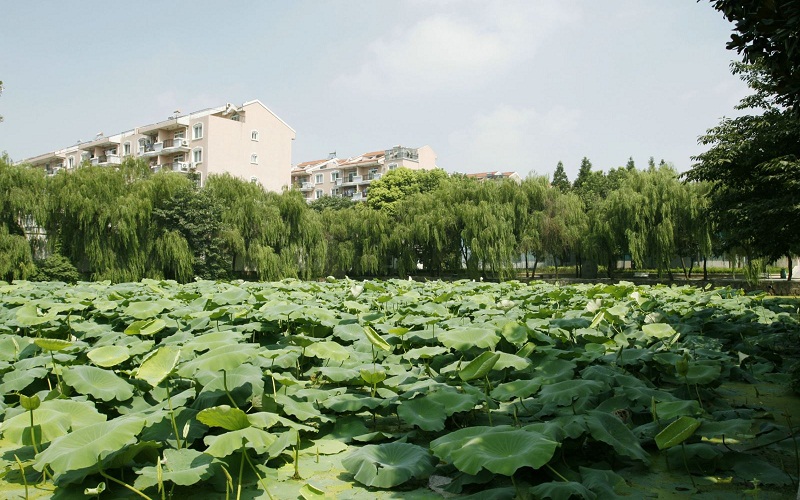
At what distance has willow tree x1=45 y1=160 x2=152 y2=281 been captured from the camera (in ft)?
56.5

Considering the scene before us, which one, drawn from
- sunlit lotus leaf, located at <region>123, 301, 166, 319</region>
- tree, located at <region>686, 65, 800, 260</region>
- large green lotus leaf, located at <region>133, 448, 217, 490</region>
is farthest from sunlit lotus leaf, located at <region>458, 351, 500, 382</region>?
tree, located at <region>686, 65, 800, 260</region>

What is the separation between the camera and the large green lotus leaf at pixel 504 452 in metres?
1.64

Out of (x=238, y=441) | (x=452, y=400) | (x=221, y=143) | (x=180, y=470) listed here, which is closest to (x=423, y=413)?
(x=452, y=400)

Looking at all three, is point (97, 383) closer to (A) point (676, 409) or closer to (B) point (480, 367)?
(B) point (480, 367)

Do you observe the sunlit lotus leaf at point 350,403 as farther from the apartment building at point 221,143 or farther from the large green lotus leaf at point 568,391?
the apartment building at point 221,143

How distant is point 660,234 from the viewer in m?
17.6

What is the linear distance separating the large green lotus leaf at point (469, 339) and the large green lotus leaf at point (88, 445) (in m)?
1.62

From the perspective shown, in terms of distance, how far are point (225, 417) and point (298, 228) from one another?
769 inches

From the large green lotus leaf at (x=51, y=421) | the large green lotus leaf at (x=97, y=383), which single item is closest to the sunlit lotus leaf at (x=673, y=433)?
the large green lotus leaf at (x=51, y=421)

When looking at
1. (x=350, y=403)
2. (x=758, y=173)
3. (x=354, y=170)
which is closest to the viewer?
(x=350, y=403)

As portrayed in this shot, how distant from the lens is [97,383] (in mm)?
2633

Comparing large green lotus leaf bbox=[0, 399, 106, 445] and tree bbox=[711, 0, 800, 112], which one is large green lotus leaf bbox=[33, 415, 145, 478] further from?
tree bbox=[711, 0, 800, 112]

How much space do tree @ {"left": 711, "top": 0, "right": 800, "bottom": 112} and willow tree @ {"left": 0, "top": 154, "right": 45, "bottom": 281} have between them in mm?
18336

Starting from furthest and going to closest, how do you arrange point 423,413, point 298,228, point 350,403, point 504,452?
1. point 298,228
2. point 350,403
3. point 423,413
4. point 504,452
